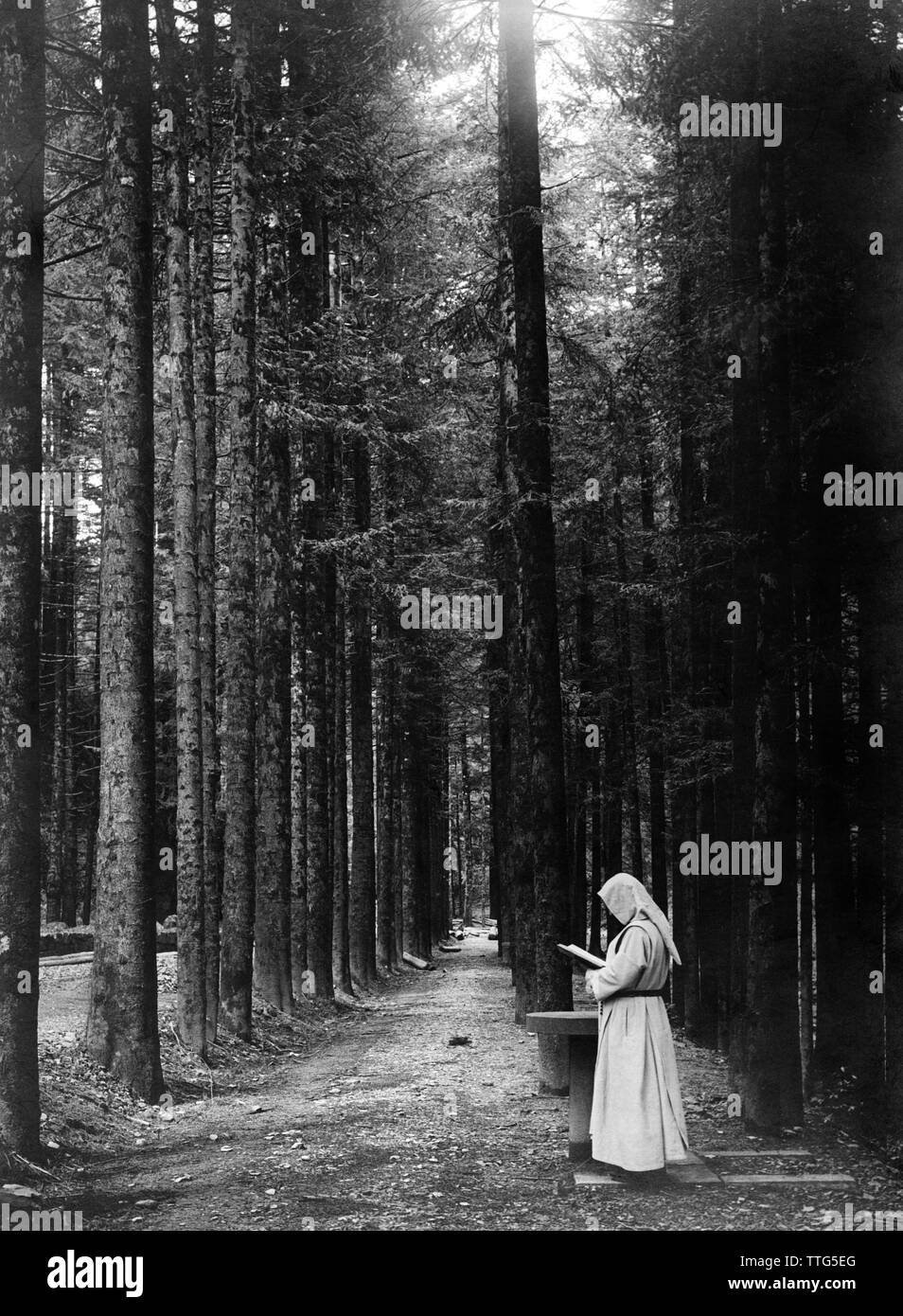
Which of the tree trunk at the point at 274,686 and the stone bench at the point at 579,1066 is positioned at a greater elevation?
the tree trunk at the point at 274,686

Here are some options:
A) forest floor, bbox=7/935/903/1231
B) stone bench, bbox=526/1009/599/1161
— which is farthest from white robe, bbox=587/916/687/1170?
stone bench, bbox=526/1009/599/1161

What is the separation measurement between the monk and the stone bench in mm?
553

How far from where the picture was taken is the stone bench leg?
9.57 metres

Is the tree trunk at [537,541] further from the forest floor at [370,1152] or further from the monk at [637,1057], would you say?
the monk at [637,1057]

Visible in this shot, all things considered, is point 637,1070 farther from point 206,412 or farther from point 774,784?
point 206,412

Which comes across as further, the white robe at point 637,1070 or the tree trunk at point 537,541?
the tree trunk at point 537,541

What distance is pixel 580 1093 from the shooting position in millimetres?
9664

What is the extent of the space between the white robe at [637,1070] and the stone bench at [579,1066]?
22.2 inches

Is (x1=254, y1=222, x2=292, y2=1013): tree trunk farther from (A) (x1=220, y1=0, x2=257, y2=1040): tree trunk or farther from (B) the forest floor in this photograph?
(B) the forest floor

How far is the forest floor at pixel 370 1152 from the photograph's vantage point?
25.7 feet

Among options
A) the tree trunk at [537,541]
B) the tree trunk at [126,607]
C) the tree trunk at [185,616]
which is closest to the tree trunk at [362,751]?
the tree trunk at [185,616]

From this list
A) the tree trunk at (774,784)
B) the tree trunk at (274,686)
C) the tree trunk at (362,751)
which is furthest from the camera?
the tree trunk at (362,751)
